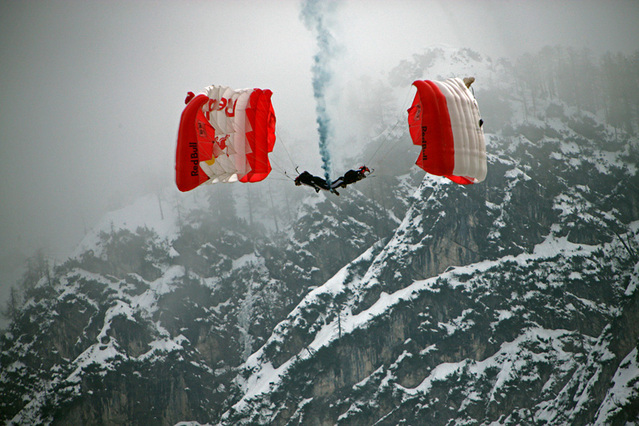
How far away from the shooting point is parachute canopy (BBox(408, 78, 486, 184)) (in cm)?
4281

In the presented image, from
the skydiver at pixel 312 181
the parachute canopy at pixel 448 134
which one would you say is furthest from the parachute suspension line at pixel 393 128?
the skydiver at pixel 312 181

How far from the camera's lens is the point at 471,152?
4372 centimetres

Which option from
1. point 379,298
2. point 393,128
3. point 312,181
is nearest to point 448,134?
point 312,181

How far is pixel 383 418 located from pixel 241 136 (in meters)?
86.4

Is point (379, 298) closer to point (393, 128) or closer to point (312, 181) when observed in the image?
point (393, 128)

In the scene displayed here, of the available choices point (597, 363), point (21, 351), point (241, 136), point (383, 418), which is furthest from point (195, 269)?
point (241, 136)

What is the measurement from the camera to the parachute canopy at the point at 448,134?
42.8 metres

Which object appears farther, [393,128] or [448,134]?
[393,128]

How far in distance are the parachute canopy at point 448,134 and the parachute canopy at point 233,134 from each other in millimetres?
11449

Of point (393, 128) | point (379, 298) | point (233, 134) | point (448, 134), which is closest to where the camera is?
point (448, 134)

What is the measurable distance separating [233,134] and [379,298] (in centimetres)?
8996

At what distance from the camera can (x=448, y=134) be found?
42750 millimetres

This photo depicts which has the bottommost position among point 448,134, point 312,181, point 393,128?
point 312,181

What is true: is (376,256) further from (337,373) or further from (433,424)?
(433,424)
